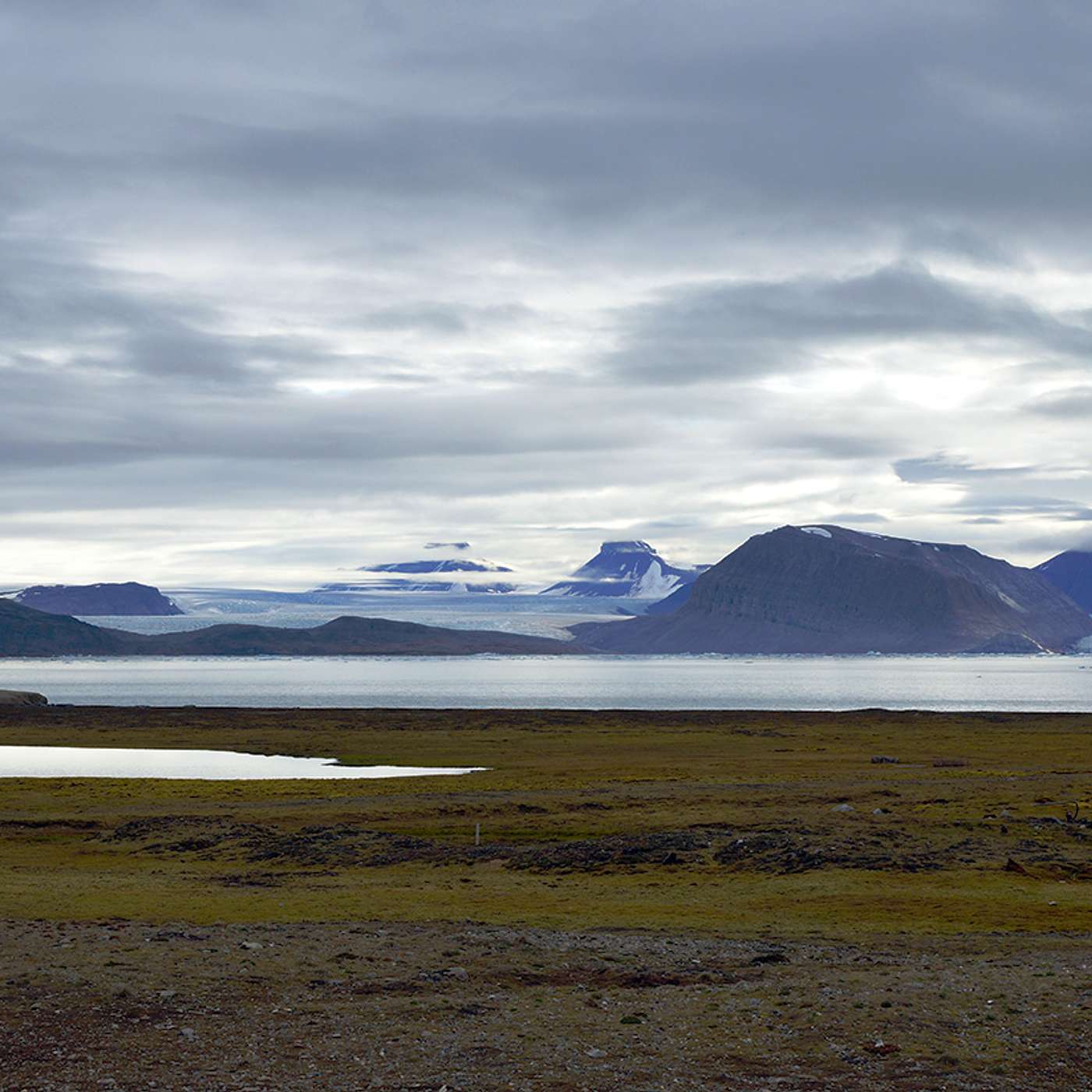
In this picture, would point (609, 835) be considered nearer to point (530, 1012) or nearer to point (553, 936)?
point (553, 936)

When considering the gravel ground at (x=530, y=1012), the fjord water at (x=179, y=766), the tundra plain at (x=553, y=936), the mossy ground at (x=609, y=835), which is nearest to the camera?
the gravel ground at (x=530, y=1012)

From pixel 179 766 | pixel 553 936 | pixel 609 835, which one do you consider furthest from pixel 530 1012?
pixel 179 766

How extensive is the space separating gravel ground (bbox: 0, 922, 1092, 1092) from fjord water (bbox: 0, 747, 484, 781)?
48740 millimetres

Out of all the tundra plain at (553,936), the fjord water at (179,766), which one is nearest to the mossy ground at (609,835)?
the tundra plain at (553,936)

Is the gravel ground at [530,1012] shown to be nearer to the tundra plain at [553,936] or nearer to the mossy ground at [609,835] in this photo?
the tundra plain at [553,936]

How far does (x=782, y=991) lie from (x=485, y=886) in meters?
14.0

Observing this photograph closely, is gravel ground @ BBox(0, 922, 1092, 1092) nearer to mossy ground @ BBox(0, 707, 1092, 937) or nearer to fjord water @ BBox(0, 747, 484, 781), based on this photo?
mossy ground @ BBox(0, 707, 1092, 937)

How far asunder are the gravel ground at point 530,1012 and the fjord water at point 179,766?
4874cm

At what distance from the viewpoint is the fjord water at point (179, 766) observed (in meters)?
75.4

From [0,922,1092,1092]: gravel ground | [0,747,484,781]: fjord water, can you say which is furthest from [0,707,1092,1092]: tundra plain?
[0,747,484,781]: fjord water

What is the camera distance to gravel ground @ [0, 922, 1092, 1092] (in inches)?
597

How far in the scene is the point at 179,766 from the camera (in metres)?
83.1

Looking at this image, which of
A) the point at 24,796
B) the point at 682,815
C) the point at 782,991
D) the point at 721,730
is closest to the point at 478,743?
the point at 721,730

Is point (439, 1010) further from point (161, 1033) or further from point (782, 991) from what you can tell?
point (782, 991)
